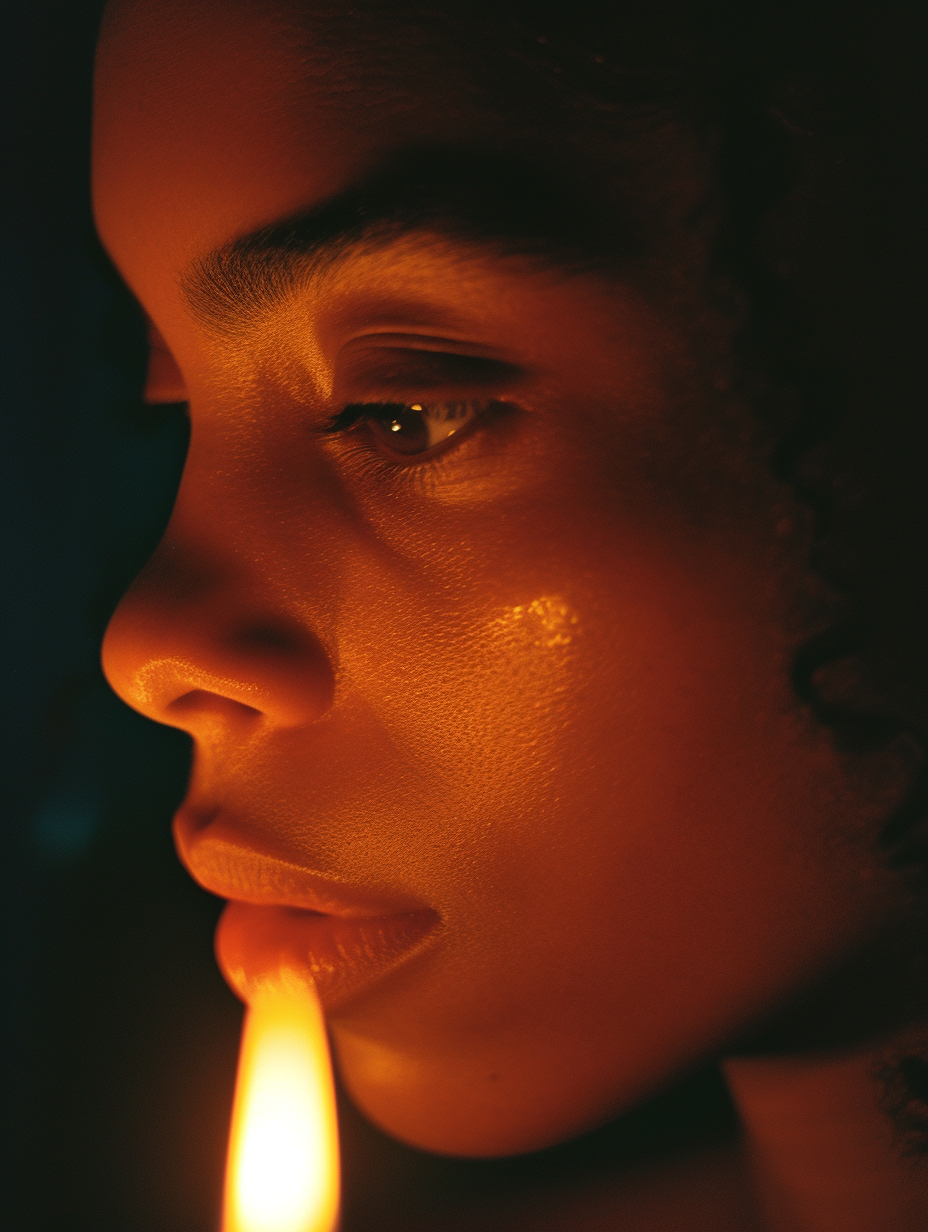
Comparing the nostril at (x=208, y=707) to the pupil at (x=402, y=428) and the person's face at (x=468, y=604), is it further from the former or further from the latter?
the pupil at (x=402, y=428)

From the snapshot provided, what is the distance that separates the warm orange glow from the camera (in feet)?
2.00

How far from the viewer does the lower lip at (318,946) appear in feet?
2.37

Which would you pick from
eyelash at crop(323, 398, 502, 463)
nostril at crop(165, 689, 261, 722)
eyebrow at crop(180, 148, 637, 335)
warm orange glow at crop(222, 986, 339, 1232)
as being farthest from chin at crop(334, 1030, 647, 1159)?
eyebrow at crop(180, 148, 637, 335)

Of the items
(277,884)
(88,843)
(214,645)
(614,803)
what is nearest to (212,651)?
(214,645)

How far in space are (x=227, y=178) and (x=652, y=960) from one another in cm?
56

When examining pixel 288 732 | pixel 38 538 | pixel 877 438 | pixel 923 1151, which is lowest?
pixel 923 1151

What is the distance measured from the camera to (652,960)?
68 cm

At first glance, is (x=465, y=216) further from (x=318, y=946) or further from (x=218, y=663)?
(x=318, y=946)

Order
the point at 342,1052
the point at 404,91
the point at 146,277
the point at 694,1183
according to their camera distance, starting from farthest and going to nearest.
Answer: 1. the point at 694,1183
2. the point at 342,1052
3. the point at 146,277
4. the point at 404,91

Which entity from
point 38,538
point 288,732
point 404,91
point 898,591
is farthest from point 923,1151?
point 38,538

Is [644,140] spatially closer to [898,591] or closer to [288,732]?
[898,591]

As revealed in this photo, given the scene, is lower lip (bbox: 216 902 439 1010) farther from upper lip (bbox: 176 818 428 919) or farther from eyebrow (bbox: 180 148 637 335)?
eyebrow (bbox: 180 148 637 335)

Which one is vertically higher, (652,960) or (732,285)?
(732,285)

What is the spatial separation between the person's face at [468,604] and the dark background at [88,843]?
296 mm
